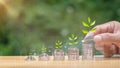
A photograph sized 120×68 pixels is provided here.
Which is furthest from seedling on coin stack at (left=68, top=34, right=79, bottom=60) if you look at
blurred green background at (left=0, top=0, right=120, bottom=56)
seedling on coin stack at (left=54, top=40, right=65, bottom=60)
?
blurred green background at (left=0, top=0, right=120, bottom=56)

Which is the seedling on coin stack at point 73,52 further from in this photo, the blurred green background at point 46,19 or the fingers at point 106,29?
the blurred green background at point 46,19

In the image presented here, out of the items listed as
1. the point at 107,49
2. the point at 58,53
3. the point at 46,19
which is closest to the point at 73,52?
the point at 58,53

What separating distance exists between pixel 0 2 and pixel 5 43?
1.76 feet

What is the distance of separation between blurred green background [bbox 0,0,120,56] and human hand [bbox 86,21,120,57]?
186 cm

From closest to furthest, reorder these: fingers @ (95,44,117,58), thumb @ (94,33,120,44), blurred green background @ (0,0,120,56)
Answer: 1. thumb @ (94,33,120,44)
2. fingers @ (95,44,117,58)
3. blurred green background @ (0,0,120,56)

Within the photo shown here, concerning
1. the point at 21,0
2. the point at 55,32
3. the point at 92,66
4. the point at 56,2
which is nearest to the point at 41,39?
the point at 55,32

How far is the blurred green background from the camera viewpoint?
330 centimetres

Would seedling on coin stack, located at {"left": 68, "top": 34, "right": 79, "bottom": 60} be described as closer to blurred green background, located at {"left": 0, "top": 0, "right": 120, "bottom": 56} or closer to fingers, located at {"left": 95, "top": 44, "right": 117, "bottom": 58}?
fingers, located at {"left": 95, "top": 44, "right": 117, "bottom": 58}

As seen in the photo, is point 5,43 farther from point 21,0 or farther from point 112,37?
point 112,37

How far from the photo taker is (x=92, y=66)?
2.64 feet

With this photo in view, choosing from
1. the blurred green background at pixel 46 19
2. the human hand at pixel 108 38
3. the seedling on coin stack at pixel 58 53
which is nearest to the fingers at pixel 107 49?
the human hand at pixel 108 38

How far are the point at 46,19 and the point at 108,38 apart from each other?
2.45m

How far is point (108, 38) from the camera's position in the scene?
44.3 inches

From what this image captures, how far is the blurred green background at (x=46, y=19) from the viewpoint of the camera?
330 cm
